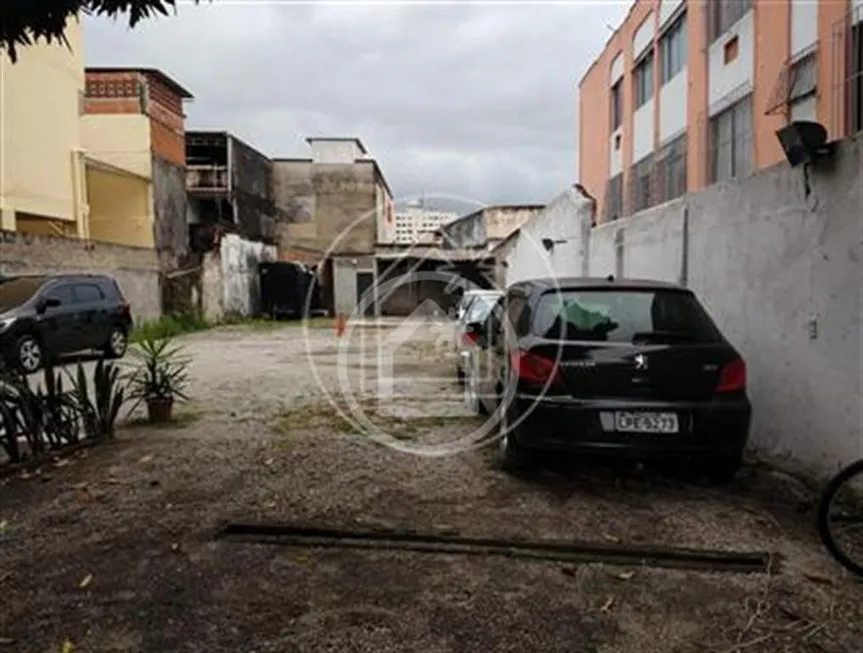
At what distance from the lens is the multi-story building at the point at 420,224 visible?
38.4 m

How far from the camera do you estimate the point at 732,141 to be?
13352mm

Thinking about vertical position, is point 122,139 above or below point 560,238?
above

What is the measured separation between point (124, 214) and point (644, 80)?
54.6 feet

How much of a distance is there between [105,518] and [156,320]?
17171 mm

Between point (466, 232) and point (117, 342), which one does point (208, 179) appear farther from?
point (117, 342)

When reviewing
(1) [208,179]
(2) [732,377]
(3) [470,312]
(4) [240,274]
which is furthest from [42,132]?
(2) [732,377]

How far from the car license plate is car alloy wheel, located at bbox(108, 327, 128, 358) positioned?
1203cm

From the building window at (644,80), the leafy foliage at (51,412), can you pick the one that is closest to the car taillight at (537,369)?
the leafy foliage at (51,412)

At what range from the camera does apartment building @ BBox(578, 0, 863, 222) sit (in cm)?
988

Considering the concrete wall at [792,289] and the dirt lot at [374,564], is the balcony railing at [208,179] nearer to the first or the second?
the dirt lot at [374,564]

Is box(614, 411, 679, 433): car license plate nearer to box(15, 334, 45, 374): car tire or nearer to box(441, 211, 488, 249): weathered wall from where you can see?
box(15, 334, 45, 374): car tire

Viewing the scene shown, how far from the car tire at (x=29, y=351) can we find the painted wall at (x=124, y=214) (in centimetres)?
1278

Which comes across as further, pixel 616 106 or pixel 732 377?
pixel 616 106

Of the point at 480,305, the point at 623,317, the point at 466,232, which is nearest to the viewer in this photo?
the point at 623,317
